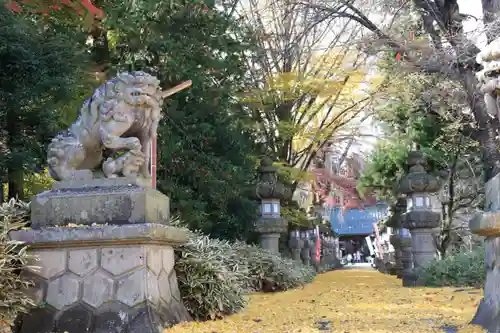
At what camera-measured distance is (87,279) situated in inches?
166

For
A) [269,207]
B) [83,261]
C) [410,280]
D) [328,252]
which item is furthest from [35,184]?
[328,252]

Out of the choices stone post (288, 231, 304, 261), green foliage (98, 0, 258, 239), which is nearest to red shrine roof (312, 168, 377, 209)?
stone post (288, 231, 304, 261)

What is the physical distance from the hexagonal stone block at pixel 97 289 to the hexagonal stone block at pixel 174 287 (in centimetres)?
67

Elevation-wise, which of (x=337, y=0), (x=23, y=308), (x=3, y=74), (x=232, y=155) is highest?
(x=337, y=0)

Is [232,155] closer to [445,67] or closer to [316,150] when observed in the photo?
[445,67]

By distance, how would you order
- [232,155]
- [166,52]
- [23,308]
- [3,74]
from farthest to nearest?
[232,155]
[166,52]
[3,74]
[23,308]

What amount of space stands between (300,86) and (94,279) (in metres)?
11.7

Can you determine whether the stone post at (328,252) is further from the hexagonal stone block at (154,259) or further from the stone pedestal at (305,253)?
the hexagonal stone block at (154,259)

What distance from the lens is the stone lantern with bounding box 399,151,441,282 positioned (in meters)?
10.4

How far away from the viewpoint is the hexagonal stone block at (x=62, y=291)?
4.19 metres

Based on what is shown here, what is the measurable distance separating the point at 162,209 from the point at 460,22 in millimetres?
8703

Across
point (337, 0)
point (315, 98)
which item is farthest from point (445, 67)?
point (315, 98)

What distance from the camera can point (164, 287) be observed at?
4551 mm

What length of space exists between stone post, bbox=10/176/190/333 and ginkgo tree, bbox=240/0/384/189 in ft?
33.9
